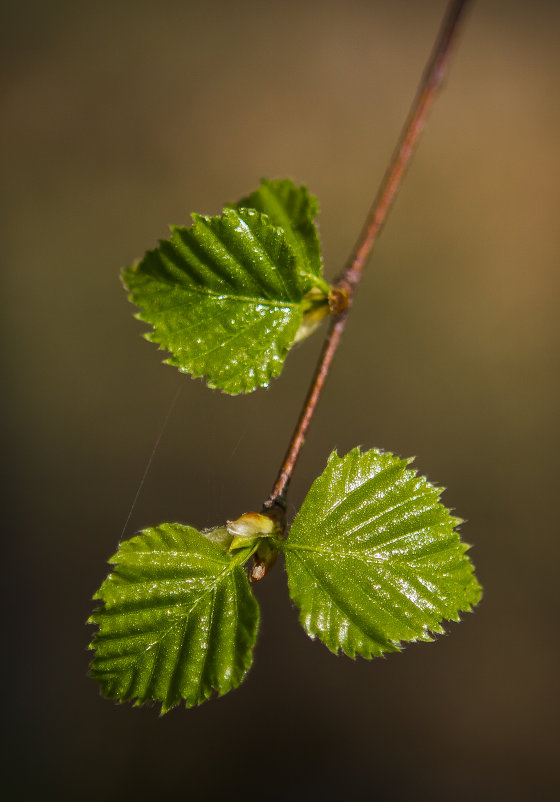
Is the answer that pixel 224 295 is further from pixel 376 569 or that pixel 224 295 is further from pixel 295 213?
pixel 376 569

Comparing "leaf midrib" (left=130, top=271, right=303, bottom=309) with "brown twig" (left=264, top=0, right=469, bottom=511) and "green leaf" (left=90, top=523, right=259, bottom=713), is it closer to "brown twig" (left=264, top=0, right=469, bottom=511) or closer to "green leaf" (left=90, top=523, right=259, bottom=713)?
"brown twig" (left=264, top=0, right=469, bottom=511)

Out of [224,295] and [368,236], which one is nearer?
[224,295]

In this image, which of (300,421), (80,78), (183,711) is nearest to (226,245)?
(300,421)

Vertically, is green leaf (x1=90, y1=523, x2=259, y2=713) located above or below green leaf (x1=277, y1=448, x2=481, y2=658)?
below

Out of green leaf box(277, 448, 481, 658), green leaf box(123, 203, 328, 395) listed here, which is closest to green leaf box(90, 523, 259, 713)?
green leaf box(277, 448, 481, 658)

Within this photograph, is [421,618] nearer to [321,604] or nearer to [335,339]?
[321,604]

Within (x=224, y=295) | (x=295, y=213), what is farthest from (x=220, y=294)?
(x=295, y=213)
